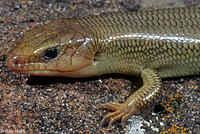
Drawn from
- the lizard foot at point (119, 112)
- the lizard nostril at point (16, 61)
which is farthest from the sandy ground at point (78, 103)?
the lizard nostril at point (16, 61)

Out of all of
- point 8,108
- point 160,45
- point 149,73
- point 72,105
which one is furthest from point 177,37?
point 8,108

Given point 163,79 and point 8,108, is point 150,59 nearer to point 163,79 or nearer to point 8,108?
point 163,79

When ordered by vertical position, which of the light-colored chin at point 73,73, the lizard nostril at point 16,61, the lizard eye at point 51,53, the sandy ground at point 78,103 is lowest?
the sandy ground at point 78,103

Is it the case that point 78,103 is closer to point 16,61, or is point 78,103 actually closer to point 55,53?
point 55,53

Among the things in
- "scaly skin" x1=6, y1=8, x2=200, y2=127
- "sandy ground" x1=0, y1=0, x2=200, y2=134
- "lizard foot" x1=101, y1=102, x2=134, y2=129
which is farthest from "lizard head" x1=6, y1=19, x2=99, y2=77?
"lizard foot" x1=101, y1=102, x2=134, y2=129

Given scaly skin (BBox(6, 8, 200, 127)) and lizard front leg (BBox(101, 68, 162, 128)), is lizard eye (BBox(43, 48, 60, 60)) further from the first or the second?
lizard front leg (BBox(101, 68, 162, 128))

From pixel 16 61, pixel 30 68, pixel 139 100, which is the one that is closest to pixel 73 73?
pixel 30 68

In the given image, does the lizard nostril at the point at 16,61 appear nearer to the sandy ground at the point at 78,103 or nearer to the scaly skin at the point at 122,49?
the scaly skin at the point at 122,49
